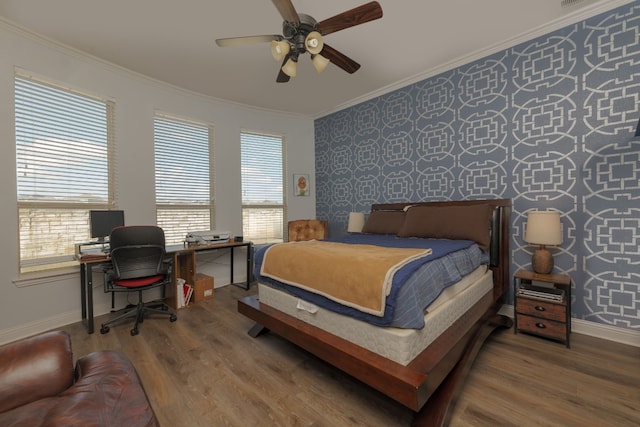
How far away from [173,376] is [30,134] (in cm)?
262

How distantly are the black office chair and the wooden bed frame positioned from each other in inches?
40.2

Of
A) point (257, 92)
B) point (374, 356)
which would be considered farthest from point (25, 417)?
point (257, 92)

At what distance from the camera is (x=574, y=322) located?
2.41 meters

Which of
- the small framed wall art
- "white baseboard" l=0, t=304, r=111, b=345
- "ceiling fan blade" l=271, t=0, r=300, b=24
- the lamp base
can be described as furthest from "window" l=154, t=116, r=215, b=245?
the lamp base

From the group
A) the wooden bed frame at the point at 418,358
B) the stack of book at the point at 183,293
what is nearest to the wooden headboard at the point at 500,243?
the wooden bed frame at the point at 418,358

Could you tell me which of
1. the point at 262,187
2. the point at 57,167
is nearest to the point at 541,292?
the point at 262,187

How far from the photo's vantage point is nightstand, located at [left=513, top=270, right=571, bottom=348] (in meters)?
2.14

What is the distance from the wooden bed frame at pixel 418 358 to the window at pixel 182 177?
196cm

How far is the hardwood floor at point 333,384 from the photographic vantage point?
146 centimetres

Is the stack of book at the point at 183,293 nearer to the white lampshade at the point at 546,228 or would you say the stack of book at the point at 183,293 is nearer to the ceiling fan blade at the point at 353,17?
the ceiling fan blade at the point at 353,17

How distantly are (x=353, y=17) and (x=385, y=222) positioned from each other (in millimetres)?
2192

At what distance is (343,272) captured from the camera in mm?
1623

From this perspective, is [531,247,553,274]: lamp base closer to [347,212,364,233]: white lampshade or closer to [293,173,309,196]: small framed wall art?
[347,212,364,233]: white lampshade

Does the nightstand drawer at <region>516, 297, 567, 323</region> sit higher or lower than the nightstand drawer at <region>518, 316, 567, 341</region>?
higher
